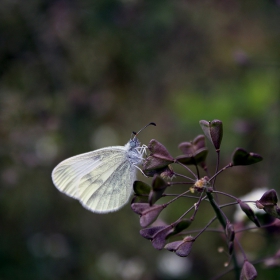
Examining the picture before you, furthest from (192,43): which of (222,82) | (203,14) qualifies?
(222,82)

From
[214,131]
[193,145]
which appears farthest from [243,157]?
[193,145]

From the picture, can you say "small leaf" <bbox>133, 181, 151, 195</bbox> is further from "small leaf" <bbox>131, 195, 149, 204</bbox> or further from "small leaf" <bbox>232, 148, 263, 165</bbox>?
"small leaf" <bbox>232, 148, 263, 165</bbox>

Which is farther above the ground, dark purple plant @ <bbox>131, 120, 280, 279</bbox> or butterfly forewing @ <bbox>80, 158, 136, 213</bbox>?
dark purple plant @ <bbox>131, 120, 280, 279</bbox>

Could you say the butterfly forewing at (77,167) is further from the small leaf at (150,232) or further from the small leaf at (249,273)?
the small leaf at (249,273)

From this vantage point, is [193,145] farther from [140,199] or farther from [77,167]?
[77,167]

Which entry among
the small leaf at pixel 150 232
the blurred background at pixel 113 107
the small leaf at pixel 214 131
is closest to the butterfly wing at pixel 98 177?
the small leaf at pixel 150 232

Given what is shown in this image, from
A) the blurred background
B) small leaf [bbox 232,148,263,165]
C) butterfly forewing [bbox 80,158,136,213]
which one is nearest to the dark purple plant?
small leaf [bbox 232,148,263,165]
